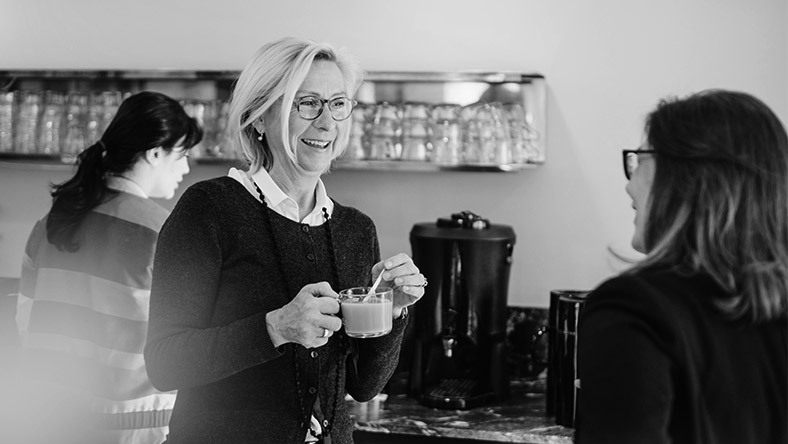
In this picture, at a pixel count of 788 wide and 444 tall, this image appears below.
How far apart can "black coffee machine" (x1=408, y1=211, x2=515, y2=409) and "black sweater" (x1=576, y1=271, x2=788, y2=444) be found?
1.51 metres

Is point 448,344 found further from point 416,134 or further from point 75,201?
point 75,201

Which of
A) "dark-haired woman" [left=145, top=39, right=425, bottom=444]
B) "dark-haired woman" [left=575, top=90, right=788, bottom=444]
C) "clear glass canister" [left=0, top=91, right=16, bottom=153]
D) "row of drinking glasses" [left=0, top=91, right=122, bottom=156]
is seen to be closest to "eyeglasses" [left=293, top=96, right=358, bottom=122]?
"dark-haired woman" [left=145, top=39, right=425, bottom=444]

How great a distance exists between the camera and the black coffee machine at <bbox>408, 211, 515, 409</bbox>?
8.55ft

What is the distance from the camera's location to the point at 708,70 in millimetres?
2910

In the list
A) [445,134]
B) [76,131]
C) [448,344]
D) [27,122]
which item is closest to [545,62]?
[445,134]

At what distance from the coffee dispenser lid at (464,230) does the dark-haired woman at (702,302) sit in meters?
1.42

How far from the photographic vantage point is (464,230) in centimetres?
262

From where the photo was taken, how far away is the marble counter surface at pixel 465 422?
2398 millimetres

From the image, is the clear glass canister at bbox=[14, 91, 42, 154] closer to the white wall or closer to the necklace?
the white wall

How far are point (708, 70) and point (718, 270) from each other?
6.66ft

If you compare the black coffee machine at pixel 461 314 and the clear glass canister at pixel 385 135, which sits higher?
the clear glass canister at pixel 385 135

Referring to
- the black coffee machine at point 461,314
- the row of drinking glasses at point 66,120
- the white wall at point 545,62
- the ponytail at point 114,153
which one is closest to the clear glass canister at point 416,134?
the white wall at point 545,62

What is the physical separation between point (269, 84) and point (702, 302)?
1056 mm

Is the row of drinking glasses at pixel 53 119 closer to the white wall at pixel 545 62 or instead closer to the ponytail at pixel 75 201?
the white wall at pixel 545 62
